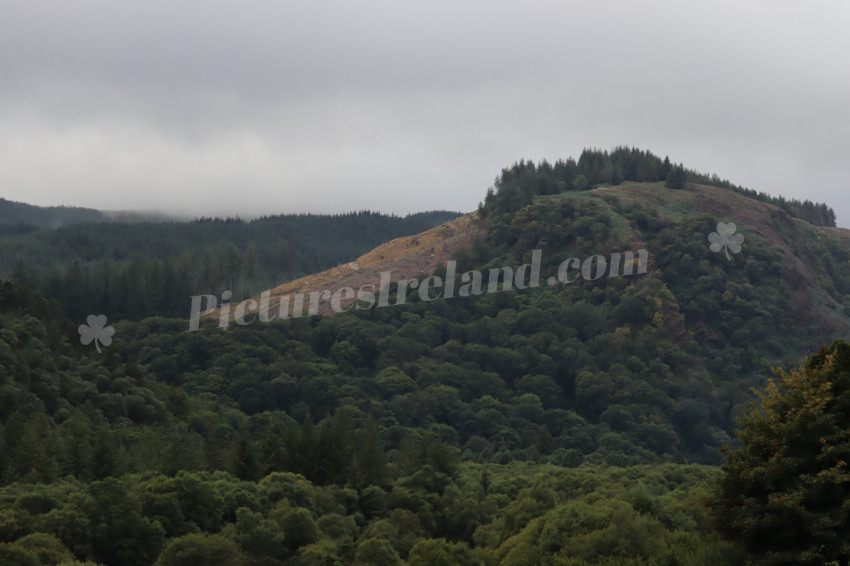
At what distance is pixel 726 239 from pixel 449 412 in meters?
63.9

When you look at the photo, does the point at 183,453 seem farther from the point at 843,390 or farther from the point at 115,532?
the point at 843,390

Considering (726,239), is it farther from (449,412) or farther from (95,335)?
(95,335)

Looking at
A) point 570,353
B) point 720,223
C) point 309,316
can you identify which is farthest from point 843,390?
point 720,223

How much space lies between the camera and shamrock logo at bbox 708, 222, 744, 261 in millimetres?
163625

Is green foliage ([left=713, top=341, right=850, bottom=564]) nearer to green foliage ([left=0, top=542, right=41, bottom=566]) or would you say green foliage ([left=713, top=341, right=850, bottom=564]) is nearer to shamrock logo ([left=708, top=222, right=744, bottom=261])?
green foliage ([left=0, top=542, right=41, bottom=566])

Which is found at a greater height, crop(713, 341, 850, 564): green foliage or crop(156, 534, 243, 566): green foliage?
crop(713, 341, 850, 564): green foliage

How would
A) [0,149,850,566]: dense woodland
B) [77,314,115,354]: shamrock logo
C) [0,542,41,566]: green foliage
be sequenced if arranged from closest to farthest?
[0,542,41,566]: green foliage → [0,149,850,566]: dense woodland → [77,314,115,354]: shamrock logo

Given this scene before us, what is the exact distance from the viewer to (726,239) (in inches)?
6491

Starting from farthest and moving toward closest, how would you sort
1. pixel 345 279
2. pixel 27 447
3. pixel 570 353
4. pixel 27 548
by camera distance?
pixel 345 279 → pixel 570 353 → pixel 27 447 → pixel 27 548

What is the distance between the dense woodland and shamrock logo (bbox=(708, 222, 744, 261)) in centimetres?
228

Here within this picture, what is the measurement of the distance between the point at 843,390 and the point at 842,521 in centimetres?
497

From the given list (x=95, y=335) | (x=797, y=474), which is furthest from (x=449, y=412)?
(x=797, y=474)

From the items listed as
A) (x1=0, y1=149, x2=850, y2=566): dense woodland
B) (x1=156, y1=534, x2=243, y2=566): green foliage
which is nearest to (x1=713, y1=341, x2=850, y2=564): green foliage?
(x1=0, y1=149, x2=850, y2=566): dense woodland

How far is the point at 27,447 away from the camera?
221ft
